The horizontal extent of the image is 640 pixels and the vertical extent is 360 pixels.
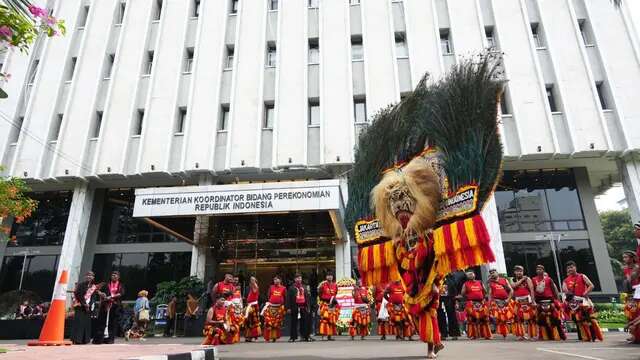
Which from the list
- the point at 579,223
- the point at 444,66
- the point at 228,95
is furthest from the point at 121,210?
the point at 579,223

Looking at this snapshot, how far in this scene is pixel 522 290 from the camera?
10.7 m

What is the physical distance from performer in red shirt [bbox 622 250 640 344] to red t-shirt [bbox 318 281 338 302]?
23.9 feet

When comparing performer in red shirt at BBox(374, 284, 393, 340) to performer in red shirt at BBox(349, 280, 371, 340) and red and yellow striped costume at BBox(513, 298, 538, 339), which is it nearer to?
performer in red shirt at BBox(349, 280, 371, 340)

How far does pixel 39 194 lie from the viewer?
70.2 ft

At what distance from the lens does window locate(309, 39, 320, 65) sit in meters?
19.5

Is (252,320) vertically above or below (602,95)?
below

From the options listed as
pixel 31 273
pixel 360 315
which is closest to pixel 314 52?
pixel 360 315

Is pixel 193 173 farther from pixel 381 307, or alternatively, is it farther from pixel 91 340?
pixel 381 307

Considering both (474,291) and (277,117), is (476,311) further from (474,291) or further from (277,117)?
(277,117)

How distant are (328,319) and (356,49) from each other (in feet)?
42.1

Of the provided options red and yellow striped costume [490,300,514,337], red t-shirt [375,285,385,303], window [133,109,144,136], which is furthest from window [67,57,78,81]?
red and yellow striped costume [490,300,514,337]

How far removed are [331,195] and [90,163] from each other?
12.0 metres

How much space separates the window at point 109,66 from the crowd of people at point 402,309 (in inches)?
520

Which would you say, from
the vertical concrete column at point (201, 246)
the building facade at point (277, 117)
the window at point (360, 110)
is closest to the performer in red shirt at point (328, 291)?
the building facade at point (277, 117)
